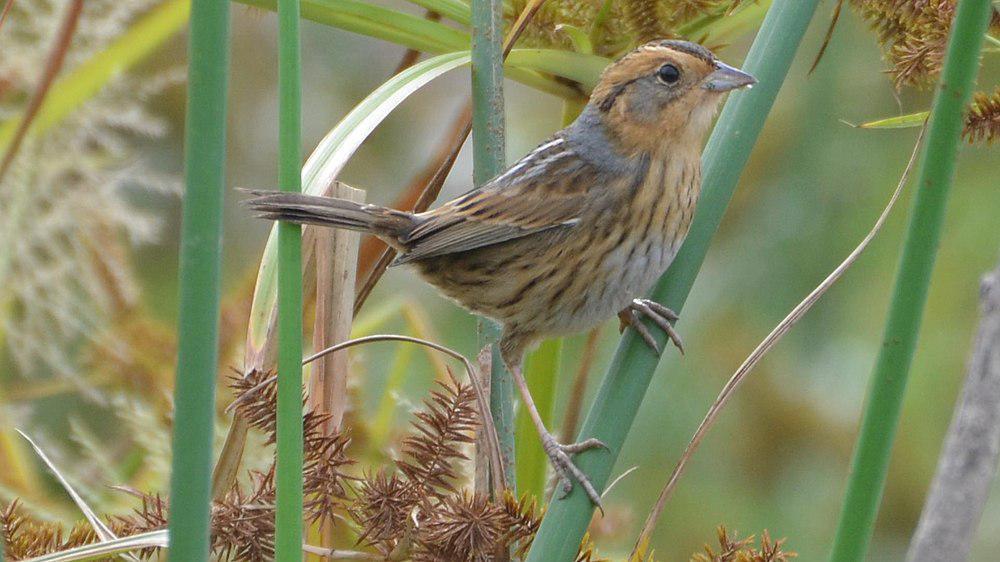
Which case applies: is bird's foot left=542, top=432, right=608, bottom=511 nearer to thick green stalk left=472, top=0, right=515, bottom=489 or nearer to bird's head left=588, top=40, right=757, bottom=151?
thick green stalk left=472, top=0, right=515, bottom=489

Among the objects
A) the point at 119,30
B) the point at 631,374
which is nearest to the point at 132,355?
the point at 119,30

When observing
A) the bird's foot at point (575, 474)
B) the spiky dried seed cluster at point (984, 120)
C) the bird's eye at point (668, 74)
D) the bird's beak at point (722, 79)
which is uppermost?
the bird's eye at point (668, 74)

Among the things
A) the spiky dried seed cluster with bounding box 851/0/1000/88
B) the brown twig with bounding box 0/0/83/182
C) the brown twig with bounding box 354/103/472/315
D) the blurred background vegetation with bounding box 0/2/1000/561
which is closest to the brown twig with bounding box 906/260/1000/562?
the spiky dried seed cluster with bounding box 851/0/1000/88

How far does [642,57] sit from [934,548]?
4.21ft

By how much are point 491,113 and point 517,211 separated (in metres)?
0.53

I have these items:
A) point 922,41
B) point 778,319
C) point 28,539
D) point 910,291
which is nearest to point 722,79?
point 922,41

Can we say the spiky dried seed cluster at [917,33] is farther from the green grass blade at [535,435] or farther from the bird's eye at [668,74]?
the green grass blade at [535,435]

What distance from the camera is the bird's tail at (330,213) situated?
1.33 meters

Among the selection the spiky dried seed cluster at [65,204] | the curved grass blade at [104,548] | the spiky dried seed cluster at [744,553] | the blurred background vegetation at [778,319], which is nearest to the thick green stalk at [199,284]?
the curved grass blade at [104,548]

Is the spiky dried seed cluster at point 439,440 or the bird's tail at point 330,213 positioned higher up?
the bird's tail at point 330,213

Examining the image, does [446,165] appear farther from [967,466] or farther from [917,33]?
[967,466]

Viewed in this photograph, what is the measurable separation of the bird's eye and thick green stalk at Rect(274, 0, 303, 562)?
94cm

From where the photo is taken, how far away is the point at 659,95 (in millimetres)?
2045

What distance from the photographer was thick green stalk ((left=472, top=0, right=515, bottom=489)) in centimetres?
154
